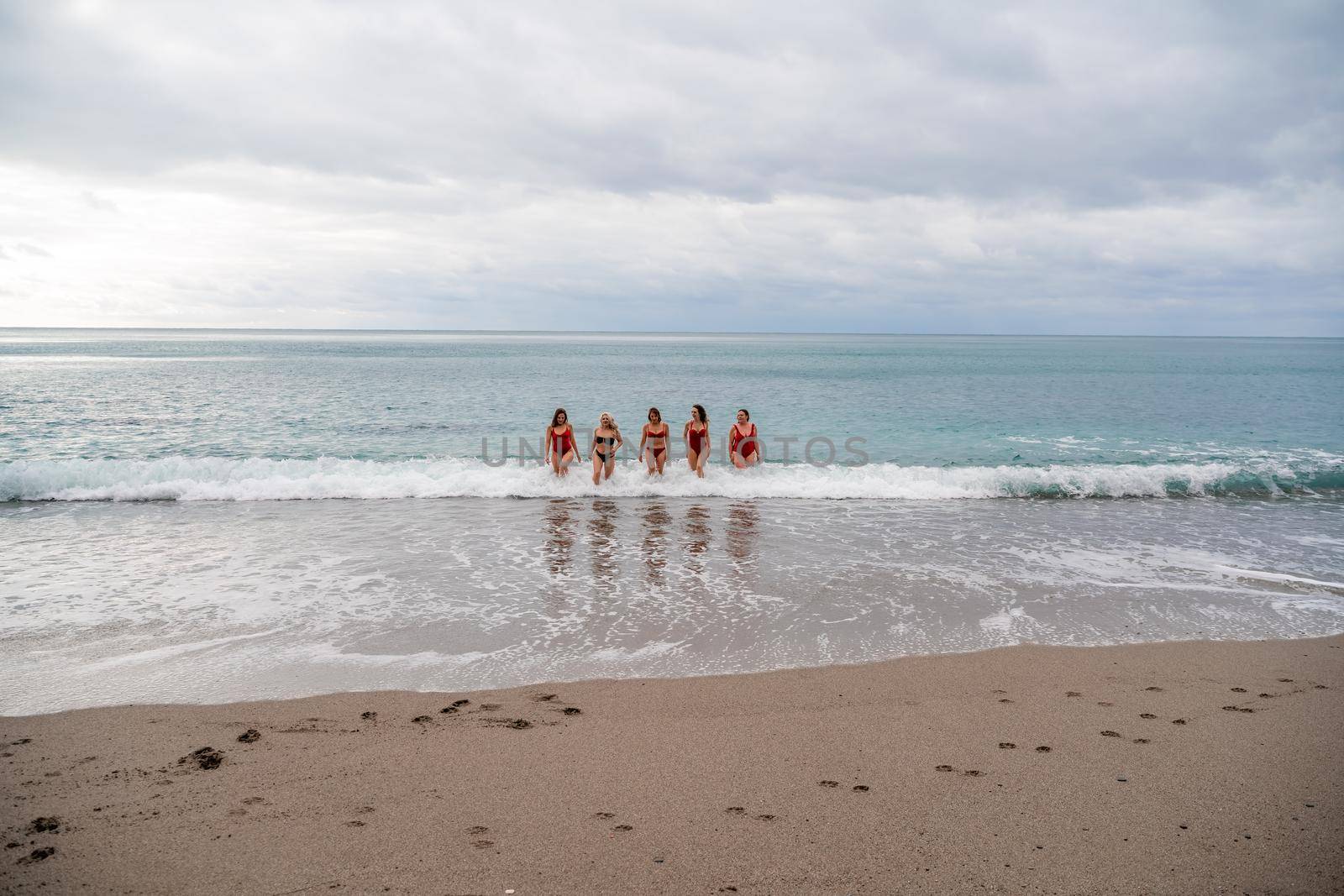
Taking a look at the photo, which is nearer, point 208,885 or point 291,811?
point 208,885

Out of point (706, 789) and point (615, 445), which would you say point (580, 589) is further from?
point (615, 445)

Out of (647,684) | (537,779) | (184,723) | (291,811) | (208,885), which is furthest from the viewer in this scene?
(647,684)

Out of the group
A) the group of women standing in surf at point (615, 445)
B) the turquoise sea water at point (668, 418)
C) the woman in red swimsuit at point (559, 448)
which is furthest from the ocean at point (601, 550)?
the group of women standing in surf at point (615, 445)

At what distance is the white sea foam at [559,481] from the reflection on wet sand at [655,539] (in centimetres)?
162

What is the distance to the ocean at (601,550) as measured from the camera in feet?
21.4

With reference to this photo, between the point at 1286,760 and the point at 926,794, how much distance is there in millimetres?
2376

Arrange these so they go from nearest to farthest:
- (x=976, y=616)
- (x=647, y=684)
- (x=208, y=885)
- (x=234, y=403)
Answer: (x=208, y=885), (x=647, y=684), (x=976, y=616), (x=234, y=403)

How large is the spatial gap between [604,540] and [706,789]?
694 centimetres

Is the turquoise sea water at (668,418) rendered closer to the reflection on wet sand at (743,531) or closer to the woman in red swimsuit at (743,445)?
the woman in red swimsuit at (743,445)

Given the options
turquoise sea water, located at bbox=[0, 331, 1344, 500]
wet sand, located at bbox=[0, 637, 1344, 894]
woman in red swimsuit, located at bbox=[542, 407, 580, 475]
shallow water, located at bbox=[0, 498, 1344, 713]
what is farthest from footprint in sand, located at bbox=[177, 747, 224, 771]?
woman in red swimsuit, located at bbox=[542, 407, 580, 475]

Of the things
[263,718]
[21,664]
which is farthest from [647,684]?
[21,664]

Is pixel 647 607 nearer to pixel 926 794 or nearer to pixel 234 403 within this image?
pixel 926 794

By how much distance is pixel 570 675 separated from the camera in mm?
5930

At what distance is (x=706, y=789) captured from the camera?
4.12 meters
